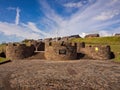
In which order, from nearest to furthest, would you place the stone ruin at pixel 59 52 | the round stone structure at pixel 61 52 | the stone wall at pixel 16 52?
the round stone structure at pixel 61 52
the stone ruin at pixel 59 52
the stone wall at pixel 16 52

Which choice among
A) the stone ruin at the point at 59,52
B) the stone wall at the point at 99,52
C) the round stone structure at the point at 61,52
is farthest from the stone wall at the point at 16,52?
the stone wall at the point at 99,52

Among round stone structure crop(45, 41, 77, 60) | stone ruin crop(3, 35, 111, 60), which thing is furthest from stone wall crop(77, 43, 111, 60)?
round stone structure crop(45, 41, 77, 60)

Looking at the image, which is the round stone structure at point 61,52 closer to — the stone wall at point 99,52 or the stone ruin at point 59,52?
the stone ruin at point 59,52

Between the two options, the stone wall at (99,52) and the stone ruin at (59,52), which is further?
the stone wall at (99,52)

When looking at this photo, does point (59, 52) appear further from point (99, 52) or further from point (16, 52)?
point (16, 52)

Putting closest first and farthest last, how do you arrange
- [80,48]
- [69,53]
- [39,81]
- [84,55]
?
[39,81]
[69,53]
[84,55]
[80,48]

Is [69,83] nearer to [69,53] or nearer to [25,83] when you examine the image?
[25,83]

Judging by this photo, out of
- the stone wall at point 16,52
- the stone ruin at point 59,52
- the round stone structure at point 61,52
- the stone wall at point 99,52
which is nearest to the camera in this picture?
the round stone structure at point 61,52

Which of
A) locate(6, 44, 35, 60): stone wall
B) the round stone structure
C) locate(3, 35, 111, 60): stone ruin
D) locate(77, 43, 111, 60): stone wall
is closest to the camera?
the round stone structure

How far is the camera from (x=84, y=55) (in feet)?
109

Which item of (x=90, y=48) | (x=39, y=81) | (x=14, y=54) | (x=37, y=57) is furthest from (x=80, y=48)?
(x=39, y=81)

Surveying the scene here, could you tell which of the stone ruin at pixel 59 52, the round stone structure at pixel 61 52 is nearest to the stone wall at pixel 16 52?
the stone ruin at pixel 59 52

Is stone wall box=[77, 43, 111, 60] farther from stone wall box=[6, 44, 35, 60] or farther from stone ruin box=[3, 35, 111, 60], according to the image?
stone wall box=[6, 44, 35, 60]

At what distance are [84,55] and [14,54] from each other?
41.6 feet
